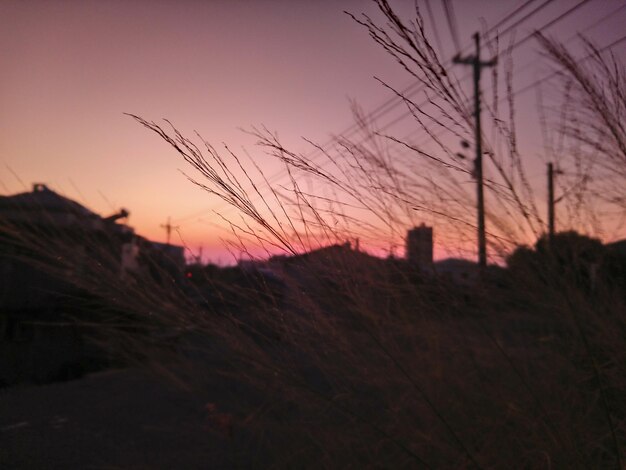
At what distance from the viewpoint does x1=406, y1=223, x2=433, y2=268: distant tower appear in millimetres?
2440

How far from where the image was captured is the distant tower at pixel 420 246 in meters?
2.44

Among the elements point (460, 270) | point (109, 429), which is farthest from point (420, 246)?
point (109, 429)

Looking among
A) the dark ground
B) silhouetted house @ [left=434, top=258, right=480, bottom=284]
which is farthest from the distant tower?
the dark ground

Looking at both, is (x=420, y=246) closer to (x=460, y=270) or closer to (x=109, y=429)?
(x=460, y=270)

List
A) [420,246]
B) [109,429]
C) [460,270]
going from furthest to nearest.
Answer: [109,429] < [460,270] < [420,246]

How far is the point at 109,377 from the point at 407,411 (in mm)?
6407

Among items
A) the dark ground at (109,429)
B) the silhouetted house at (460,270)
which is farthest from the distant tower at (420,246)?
the dark ground at (109,429)

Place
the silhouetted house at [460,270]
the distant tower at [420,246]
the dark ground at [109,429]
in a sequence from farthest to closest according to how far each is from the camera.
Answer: the dark ground at [109,429] < the silhouetted house at [460,270] < the distant tower at [420,246]

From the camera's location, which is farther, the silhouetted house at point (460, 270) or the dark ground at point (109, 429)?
the dark ground at point (109, 429)

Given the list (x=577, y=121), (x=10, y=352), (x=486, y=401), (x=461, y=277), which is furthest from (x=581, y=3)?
(x=10, y=352)

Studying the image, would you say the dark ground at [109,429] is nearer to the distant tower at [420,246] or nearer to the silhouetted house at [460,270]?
the distant tower at [420,246]

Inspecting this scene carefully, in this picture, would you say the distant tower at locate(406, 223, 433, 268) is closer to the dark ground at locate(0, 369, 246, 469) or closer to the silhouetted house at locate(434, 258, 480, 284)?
the silhouetted house at locate(434, 258, 480, 284)

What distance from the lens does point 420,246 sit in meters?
2.50

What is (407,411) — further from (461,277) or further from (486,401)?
(461,277)
